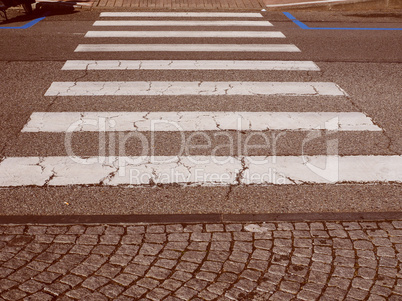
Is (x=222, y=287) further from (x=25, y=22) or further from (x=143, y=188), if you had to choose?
(x=25, y=22)

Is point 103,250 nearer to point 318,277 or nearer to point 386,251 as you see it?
point 318,277

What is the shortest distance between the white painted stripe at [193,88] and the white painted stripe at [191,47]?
1.97m

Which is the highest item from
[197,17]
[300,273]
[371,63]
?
[197,17]

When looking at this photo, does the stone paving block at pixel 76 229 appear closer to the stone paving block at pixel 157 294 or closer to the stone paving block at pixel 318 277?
the stone paving block at pixel 157 294

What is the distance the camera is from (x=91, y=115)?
6535 mm

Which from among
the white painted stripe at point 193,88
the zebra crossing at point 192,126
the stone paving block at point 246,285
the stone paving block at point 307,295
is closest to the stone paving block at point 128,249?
the stone paving block at point 246,285

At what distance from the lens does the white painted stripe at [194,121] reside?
620 centimetres

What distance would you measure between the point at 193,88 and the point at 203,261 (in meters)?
4.08

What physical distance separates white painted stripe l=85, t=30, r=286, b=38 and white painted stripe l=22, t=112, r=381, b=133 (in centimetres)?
428

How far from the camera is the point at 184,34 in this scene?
10.5 m

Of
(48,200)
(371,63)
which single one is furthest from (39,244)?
(371,63)

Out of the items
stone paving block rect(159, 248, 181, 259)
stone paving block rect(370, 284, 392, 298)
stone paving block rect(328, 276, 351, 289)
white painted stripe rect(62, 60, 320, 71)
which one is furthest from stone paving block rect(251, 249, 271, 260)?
white painted stripe rect(62, 60, 320, 71)

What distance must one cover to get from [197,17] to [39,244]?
30.4ft

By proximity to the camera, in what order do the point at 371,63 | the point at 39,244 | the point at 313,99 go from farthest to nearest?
the point at 371,63 → the point at 313,99 → the point at 39,244
